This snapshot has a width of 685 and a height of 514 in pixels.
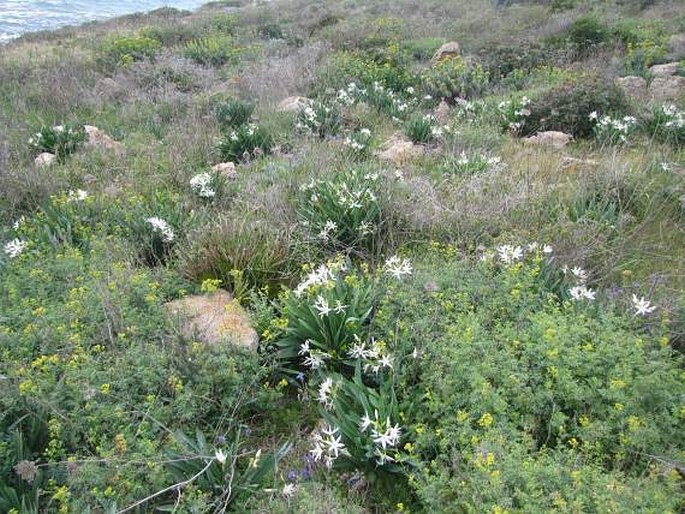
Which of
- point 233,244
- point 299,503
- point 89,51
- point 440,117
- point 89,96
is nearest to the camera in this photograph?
point 299,503

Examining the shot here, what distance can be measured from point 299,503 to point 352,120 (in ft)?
21.0

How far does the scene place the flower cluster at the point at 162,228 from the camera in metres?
4.27

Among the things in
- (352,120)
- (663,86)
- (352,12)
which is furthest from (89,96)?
(352,12)

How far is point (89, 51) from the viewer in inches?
545

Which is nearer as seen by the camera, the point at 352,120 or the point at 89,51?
the point at 352,120

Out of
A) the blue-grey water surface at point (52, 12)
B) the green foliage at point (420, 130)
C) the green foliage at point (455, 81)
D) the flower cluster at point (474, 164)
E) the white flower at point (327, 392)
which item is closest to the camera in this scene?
the white flower at point (327, 392)

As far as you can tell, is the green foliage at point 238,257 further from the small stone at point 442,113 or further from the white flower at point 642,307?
the small stone at point 442,113

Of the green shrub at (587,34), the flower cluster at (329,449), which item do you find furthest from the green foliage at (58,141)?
the green shrub at (587,34)

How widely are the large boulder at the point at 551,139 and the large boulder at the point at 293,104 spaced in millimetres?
3347

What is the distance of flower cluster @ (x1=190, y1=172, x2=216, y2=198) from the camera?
506 centimetres

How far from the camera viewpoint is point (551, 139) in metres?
6.82

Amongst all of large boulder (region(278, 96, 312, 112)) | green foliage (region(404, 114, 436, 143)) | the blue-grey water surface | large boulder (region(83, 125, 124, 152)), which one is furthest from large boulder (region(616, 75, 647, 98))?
the blue-grey water surface


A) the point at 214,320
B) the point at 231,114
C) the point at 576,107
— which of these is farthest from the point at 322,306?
the point at 576,107

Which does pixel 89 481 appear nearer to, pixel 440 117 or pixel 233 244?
pixel 233 244
